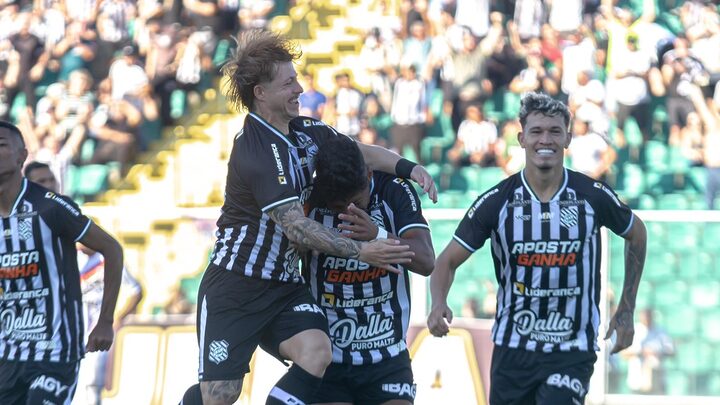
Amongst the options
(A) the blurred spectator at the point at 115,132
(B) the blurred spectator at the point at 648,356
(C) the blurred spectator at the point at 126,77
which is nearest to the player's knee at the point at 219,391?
(B) the blurred spectator at the point at 648,356

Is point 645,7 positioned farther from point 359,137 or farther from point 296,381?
point 296,381

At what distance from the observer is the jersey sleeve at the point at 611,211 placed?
20.2 feet

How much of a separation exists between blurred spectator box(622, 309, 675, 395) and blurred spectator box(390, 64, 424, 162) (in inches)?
138

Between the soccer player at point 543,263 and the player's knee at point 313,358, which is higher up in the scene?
the soccer player at point 543,263

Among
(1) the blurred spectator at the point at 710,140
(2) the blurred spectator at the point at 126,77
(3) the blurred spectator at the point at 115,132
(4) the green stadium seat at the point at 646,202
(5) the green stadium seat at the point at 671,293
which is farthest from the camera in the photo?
(2) the blurred spectator at the point at 126,77

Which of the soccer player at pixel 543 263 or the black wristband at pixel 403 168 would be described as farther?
the soccer player at pixel 543 263

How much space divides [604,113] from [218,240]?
747cm

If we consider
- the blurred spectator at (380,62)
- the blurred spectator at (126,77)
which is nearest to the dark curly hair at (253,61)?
the blurred spectator at (380,62)

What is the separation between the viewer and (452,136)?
13148 millimetres

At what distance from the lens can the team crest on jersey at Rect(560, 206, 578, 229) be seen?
6.12 meters

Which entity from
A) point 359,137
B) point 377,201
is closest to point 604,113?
point 359,137

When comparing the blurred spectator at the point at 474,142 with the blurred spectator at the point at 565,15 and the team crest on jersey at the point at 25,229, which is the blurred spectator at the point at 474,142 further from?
the team crest on jersey at the point at 25,229

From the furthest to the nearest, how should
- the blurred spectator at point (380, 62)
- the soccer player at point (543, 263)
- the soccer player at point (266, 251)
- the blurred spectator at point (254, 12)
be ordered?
the blurred spectator at point (254, 12) < the blurred spectator at point (380, 62) < the soccer player at point (543, 263) < the soccer player at point (266, 251)

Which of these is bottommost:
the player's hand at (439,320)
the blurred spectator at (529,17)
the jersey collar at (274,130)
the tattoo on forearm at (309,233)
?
the player's hand at (439,320)
